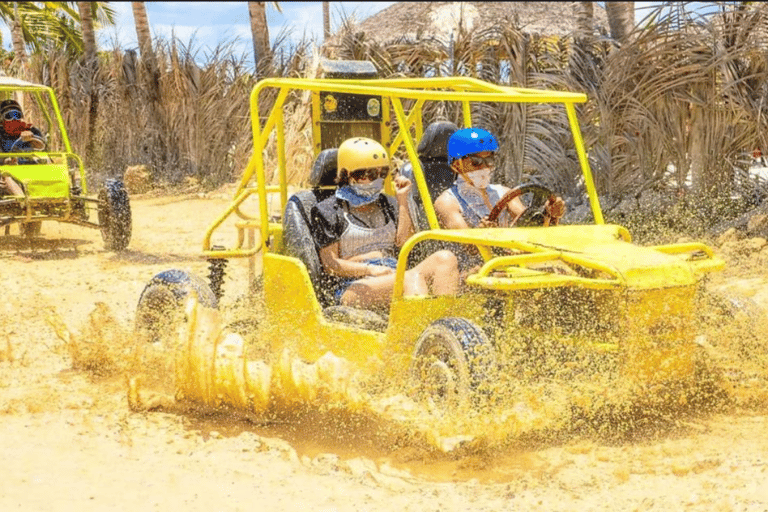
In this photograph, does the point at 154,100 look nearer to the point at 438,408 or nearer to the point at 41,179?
the point at 41,179

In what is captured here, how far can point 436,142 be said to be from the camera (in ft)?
20.6

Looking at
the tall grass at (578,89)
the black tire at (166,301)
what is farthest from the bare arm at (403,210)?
the tall grass at (578,89)

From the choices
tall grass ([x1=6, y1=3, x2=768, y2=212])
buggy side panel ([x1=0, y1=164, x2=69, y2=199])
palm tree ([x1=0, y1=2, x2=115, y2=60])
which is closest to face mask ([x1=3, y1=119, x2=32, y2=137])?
buggy side panel ([x1=0, y1=164, x2=69, y2=199])

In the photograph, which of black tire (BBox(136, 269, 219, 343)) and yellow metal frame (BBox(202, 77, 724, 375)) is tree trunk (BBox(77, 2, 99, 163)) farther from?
yellow metal frame (BBox(202, 77, 724, 375))

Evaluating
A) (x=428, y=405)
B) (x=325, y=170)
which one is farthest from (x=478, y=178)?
(x=428, y=405)

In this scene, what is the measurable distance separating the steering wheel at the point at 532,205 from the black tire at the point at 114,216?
279 inches

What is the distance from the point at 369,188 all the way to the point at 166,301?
147cm

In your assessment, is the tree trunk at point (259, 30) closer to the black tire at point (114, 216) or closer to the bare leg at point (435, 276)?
the black tire at point (114, 216)

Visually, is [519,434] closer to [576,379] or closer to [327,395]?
[576,379]

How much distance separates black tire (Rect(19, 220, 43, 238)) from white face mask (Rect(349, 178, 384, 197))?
7299mm

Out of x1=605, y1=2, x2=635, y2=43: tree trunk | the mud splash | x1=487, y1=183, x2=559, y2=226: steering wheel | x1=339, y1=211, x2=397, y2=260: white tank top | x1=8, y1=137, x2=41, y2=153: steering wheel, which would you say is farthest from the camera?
x1=605, y1=2, x2=635, y2=43: tree trunk

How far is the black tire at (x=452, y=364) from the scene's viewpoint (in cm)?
470

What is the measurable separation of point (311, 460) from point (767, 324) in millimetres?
2348

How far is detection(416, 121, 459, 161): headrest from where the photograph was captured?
20.6 ft
